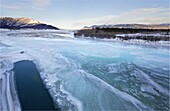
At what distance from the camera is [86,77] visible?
A: 5152 mm

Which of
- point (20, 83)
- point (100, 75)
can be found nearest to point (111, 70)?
point (100, 75)

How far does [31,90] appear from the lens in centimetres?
434

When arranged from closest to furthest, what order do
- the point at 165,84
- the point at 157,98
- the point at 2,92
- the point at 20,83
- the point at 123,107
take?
the point at 123,107 → the point at 157,98 → the point at 2,92 → the point at 165,84 → the point at 20,83

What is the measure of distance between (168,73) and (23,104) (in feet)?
15.9

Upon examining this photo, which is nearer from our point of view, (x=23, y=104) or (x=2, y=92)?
(x=23, y=104)

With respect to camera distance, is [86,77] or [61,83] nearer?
[61,83]

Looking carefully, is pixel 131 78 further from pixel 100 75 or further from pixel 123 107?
pixel 123 107

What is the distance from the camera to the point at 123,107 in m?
3.36

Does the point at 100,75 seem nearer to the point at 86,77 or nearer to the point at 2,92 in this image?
the point at 86,77

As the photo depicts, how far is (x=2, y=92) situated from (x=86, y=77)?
2.51 m

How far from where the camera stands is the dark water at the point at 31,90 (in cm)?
351

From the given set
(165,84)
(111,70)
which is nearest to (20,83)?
(111,70)

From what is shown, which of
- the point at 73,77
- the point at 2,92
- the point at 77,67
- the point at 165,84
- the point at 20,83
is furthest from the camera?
the point at 77,67

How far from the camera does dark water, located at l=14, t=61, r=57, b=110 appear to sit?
3.51 m
